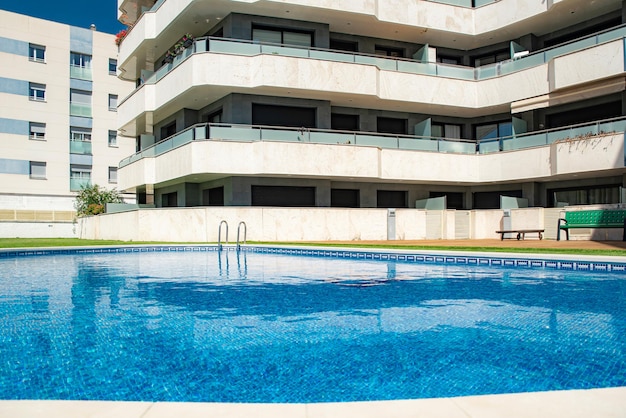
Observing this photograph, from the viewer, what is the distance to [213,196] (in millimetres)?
26344

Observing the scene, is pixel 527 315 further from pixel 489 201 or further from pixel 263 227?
pixel 489 201

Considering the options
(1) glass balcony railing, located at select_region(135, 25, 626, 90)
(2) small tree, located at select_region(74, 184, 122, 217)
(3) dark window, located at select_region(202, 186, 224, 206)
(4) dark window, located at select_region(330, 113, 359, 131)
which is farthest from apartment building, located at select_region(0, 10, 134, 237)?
Result: (4) dark window, located at select_region(330, 113, 359, 131)

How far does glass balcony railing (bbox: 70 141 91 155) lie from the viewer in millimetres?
41281

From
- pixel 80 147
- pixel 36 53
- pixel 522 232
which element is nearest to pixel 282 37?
pixel 522 232

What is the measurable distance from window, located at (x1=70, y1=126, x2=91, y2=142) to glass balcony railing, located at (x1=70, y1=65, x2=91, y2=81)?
432 cm

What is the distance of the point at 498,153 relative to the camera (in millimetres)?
25922

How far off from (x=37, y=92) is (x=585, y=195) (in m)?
39.6

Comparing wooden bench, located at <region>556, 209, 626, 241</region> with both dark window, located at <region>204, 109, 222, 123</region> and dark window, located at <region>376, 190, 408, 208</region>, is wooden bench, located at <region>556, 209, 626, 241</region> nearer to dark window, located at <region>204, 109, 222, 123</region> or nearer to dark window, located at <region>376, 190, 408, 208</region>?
dark window, located at <region>376, 190, 408, 208</region>

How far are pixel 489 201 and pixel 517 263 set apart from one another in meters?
17.6

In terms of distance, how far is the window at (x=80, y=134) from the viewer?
137ft

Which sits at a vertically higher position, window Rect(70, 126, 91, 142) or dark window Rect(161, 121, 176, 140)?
window Rect(70, 126, 91, 142)

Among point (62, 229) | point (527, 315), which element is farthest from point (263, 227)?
point (62, 229)

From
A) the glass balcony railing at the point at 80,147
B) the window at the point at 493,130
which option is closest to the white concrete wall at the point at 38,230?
the glass balcony railing at the point at 80,147

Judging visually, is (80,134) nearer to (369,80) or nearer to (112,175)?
(112,175)
